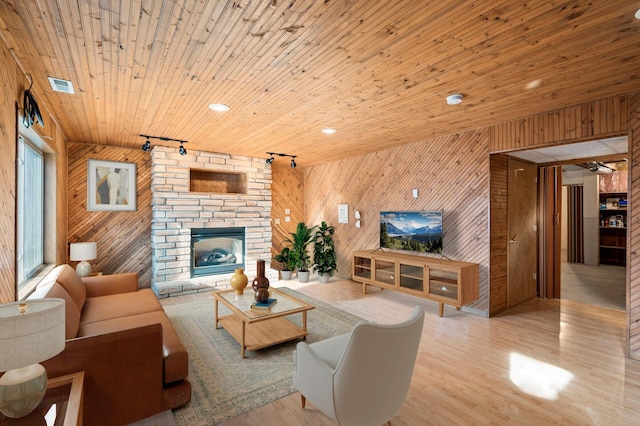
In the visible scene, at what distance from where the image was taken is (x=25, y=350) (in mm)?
1274

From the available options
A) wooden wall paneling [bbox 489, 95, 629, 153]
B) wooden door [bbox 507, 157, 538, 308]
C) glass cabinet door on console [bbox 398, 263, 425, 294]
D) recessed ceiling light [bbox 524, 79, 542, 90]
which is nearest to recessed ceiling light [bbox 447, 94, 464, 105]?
recessed ceiling light [bbox 524, 79, 542, 90]

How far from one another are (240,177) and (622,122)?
5.74 m

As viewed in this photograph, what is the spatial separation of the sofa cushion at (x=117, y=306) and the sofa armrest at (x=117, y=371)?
122 centimetres

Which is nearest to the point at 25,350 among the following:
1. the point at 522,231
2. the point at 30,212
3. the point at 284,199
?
the point at 30,212

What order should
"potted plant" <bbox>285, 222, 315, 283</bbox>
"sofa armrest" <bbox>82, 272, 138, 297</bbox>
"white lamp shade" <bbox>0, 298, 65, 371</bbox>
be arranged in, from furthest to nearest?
"potted plant" <bbox>285, 222, 315, 283</bbox> < "sofa armrest" <bbox>82, 272, 138, 297</bbox> < "white lamp shade" <bbox>0, 298, 65, 371</bbox>

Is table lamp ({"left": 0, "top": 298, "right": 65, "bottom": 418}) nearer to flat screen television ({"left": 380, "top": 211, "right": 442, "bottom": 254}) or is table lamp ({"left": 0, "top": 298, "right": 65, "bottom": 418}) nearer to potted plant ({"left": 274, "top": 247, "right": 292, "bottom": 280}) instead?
flat screen television ({"left": 380, "top": 211, "right": 442, "bottom": 254})

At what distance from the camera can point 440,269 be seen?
4.13 metres

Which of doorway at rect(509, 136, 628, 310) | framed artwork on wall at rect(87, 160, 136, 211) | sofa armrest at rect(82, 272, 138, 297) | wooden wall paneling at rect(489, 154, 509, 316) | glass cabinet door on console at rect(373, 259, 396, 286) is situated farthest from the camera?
doorway at rect(509, 136, 628, 310)

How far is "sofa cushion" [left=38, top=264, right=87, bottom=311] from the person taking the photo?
288 centimetres

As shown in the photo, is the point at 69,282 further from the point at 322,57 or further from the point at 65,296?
the point at 322,57

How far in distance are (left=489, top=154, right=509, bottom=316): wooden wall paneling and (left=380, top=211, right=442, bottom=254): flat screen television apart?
69 centimetres

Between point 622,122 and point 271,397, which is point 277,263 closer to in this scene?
point 271,397

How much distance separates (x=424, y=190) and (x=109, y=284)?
453cm

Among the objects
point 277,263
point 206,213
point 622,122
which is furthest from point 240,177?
point 622,122
